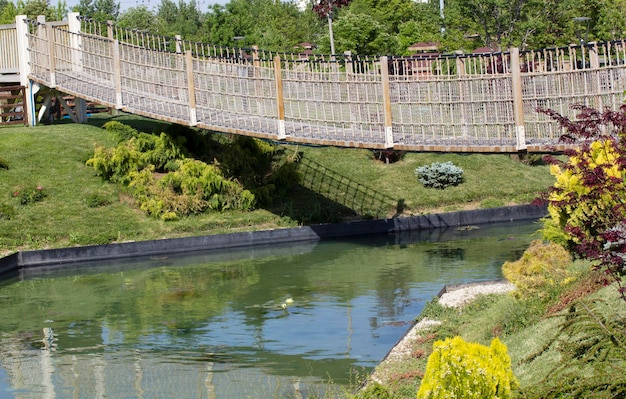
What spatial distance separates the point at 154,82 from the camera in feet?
83.6

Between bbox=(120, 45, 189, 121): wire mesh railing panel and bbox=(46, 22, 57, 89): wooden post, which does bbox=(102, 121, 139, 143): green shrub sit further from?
bbox=(46, 22, 57, 89): wooden post

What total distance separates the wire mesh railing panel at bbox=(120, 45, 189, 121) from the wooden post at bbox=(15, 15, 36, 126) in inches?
160

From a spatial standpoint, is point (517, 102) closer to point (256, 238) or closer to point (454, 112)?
point (454, 112)

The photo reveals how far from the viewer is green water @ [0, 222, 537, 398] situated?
13047 millimetres

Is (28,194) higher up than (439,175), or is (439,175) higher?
(28,194)

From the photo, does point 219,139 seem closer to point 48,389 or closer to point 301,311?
point 301,311

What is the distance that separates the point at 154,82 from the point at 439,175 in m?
8.34

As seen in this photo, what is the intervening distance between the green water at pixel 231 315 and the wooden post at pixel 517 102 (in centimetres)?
263

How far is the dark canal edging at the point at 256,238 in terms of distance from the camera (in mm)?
21984

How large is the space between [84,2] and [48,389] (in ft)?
258

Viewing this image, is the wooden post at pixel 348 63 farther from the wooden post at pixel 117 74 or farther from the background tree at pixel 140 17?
the background tree at pixel 140 17

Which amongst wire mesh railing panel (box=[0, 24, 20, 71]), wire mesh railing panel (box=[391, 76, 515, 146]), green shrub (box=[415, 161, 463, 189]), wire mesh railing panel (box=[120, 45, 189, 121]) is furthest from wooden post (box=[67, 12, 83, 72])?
wire mesh railing panel (box=[391, 76, 515, 146])

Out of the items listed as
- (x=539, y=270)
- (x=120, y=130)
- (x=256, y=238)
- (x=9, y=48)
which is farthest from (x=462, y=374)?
(x=9, y=48)

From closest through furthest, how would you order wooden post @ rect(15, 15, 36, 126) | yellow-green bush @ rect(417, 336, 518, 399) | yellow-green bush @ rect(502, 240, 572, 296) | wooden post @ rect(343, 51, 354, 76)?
yellow-green bush @ rect(417, 336, 518, 399), yellow-green bush @ rect(502, 240, 572, 296), wooden post @ rect(343, 51, 354, 76), wooden post @ rect(15, 15, 36, 126)
